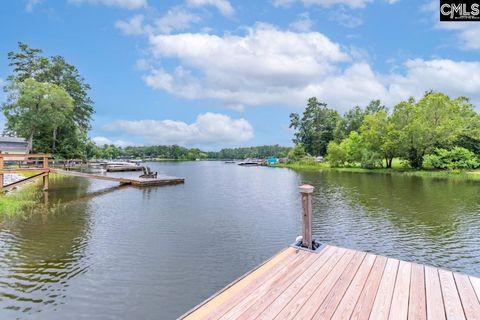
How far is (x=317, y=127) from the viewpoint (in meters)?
79.6

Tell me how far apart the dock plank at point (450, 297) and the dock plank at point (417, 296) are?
256mm

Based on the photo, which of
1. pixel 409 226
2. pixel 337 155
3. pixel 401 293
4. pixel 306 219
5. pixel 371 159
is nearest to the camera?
pixel 401 293

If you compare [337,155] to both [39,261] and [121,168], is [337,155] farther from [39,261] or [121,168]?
[39,261]

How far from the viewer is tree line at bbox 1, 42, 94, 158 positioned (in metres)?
37.2

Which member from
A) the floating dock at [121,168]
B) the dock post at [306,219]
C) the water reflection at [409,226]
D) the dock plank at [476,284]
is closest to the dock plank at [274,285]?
the dock post at [306,219]

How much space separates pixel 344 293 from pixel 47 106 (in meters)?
43.3

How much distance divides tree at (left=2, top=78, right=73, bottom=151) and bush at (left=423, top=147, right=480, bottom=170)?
164ft

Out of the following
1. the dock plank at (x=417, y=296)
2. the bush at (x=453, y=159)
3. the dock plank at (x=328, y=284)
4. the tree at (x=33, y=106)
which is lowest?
the dock plank at (x=417, y=296)

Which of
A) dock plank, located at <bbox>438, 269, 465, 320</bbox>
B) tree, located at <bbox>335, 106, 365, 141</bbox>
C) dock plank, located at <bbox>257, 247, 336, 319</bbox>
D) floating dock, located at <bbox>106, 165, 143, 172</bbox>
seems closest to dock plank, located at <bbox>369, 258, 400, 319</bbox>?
dock plank, located at <bbox>438, 269, 465, 320</bbox>

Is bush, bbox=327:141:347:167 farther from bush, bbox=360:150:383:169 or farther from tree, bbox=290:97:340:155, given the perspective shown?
tree, bbox=290:97:340:155

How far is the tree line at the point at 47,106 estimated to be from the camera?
37188 mm

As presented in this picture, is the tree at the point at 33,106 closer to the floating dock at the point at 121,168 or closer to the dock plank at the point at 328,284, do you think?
the floating dock at the point at 121,168

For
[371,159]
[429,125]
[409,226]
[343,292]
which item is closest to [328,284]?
[343,292]

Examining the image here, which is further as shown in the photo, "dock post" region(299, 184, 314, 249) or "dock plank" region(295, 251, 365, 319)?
"dock post" region(299, 184, 314, 249)
